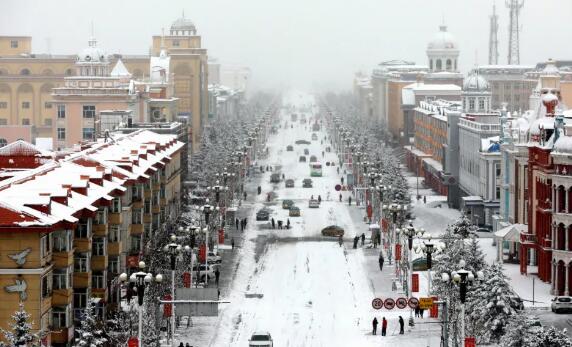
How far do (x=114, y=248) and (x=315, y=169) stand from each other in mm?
82716

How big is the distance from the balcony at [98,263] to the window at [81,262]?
3095 mm

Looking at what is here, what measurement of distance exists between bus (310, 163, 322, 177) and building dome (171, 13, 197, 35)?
3312cm

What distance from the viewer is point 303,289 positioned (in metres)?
66.6

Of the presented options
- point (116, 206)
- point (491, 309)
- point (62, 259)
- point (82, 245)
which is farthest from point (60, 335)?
point (491, 309)

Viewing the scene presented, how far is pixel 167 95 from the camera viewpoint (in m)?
142

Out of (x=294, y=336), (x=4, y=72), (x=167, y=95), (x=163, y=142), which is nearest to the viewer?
(x=294, y=336)

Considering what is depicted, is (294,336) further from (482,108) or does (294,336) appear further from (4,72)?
(4,72)

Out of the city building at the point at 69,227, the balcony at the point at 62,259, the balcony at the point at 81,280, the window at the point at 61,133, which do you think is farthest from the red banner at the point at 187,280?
the window at the point at 61,133

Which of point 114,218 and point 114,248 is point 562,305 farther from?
point 114,218

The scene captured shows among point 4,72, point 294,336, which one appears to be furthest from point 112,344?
point 4,72

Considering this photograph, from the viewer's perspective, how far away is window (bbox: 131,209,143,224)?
2727 inches

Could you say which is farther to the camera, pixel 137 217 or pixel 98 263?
pixel 137 217

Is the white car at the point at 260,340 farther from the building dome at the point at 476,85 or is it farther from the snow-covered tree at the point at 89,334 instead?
the building dome at the point at 476,85

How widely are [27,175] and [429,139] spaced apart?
268ft
